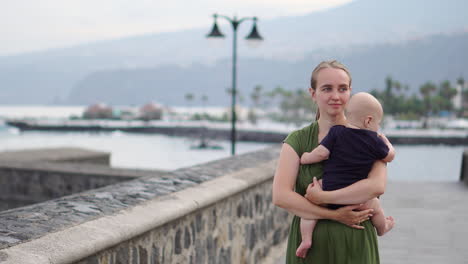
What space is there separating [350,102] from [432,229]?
6.24 meters

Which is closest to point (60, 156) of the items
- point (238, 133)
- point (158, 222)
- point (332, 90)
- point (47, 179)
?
point (47, 179)

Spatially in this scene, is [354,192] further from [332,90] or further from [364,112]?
[332,90]

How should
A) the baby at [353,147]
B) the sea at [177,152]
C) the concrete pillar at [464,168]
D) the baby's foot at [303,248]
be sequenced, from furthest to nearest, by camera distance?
the sea at [177,152]
the concrete pillar at [464,168]
the baby's foot at [303,248]
the baby at [353,147]

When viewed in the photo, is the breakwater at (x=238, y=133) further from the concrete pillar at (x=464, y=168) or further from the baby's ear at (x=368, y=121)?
the baby's ear at (x=368, y=121)

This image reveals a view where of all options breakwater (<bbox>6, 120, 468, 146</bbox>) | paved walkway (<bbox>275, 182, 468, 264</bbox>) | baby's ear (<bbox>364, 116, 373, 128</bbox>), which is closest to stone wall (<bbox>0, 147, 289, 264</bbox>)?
paved walkway (<bbox>275, 182, 468, 264</bbox>)

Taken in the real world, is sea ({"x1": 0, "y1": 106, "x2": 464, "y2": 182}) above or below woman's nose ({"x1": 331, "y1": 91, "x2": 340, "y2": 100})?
below

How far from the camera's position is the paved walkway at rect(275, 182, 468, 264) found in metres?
6.60

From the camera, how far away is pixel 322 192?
248 centimetres

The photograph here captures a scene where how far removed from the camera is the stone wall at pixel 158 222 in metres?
2.74

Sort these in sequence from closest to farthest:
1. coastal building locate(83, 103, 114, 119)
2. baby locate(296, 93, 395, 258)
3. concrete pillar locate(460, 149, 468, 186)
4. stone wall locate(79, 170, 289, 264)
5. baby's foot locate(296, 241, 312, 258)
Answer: baby locate(296, 93, 395, 258)
baby's foot locate(296, 241, 312, 258)
stone wall locate(79, 170, 289, 264)
concrete pillar locate(460, 149, 468, 186)
coastal building locate(83, 103, 114, 119)

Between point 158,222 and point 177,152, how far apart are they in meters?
114

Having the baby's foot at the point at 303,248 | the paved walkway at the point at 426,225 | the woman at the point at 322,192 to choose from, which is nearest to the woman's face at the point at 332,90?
the woman at the point at 322,192

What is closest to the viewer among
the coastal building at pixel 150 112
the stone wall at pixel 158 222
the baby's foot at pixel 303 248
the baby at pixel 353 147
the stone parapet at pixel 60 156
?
the baby at pixel 353 147

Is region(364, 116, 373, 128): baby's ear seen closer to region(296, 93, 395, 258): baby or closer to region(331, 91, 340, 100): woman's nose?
region(296, 93, 395, 258): baby
